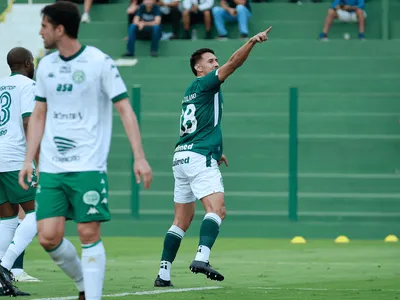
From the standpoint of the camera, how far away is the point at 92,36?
23906 mm

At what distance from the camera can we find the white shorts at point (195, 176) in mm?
10180

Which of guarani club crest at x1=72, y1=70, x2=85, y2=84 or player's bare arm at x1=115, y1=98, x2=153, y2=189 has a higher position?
guarani club crest at x1=72, y1=70, x2=85, y2=84

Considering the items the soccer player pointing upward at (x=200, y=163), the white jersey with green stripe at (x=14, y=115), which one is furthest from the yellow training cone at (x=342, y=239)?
the white jersey with green stripe at (x=14, y=115)

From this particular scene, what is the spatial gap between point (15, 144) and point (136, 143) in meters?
2.99

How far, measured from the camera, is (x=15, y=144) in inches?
398

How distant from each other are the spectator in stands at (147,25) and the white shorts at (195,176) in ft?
39.6

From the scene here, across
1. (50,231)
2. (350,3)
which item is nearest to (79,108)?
(50,231)

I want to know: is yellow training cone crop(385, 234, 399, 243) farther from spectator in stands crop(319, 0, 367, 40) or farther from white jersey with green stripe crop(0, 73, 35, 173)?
white jersey with green stripe crop(0, 73, 35, 173)

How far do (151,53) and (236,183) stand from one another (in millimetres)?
4952

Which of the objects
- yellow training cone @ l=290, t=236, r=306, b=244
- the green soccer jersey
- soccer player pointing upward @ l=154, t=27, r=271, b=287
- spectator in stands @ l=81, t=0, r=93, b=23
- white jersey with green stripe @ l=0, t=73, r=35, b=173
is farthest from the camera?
spectator in stands @ l=81, t=0, r=93, b=23

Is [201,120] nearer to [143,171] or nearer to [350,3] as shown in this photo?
[143,171]

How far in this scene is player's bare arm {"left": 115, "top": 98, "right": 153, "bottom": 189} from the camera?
284 inches

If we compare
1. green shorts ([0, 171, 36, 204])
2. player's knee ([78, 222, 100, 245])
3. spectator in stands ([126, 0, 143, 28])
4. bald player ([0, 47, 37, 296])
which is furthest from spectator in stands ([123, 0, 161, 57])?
player's knee ([78, 222, 100, 245])

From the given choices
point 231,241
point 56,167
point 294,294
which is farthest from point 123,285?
point 231,241
